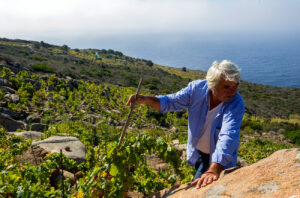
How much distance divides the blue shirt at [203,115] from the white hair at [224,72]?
0.26 metres

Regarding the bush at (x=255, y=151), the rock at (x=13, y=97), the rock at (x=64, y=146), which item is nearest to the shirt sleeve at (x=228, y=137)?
the rock at (x=64, y=146)

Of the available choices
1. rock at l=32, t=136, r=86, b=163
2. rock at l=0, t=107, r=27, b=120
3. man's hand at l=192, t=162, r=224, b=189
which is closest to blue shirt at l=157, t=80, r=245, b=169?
man's hand at l=192, t=162, r=224, b=189

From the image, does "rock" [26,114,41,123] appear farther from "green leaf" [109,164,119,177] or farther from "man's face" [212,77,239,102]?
"man's face" [212,77,239,102]

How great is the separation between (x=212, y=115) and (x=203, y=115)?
107mm

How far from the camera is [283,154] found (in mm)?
2240

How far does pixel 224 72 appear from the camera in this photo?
234 centimetres

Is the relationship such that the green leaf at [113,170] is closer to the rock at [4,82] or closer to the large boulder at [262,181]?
the large boulder at [262,181]

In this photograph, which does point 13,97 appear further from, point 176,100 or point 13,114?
point 176,100

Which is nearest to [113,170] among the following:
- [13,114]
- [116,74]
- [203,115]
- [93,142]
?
[203,115]

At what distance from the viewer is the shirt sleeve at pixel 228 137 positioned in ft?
7.27

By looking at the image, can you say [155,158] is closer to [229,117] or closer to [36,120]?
[229,117]

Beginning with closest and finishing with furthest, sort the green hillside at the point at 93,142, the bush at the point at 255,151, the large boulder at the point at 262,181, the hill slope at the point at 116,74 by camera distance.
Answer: the large boulder at the point at 262,181 → the green hillside at the point at 93,142 → the bush at the point at 255,151 → the hill slope at the point at 116,74

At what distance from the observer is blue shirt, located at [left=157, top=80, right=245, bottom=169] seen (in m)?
2.38

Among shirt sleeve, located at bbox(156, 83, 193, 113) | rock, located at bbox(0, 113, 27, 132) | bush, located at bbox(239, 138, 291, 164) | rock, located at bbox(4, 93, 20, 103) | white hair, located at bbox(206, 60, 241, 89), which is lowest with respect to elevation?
bush, located at bbox(239, 138, 291, 164)
